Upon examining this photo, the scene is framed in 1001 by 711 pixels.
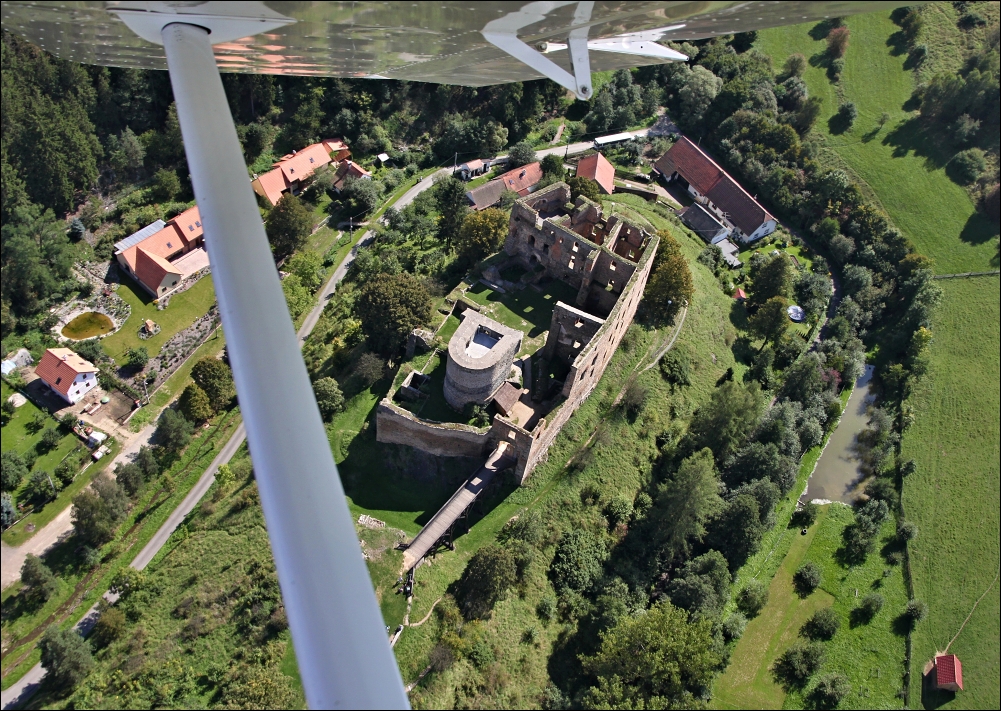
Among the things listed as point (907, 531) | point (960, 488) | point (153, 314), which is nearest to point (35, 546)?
point (153, 314)

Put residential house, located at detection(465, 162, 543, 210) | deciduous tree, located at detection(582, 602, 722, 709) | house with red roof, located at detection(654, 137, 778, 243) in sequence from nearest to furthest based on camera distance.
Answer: deciduous tree, located at detection(582, 602, 722, 709)
residential house, located at detection(465, 162, 543, 210)
house with red roof, located at detection(654, 137, 778, 243)

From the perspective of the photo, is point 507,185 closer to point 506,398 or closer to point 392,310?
point 392,310

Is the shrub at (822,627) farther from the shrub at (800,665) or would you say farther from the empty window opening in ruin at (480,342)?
the empty window opening in ruin at (480,342)

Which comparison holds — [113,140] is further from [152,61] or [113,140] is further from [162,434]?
[152,61]

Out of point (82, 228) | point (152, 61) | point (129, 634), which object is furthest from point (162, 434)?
point (152, 61)

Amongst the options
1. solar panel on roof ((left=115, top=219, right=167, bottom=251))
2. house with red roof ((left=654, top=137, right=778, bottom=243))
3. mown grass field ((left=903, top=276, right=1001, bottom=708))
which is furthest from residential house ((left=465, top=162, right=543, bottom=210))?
Answer: mown grass field ((left=903, top=276, right=1001, bottom=708))

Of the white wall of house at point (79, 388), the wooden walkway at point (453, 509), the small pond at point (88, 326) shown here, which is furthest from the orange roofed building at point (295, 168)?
the wooden walkway at point (453, 509)

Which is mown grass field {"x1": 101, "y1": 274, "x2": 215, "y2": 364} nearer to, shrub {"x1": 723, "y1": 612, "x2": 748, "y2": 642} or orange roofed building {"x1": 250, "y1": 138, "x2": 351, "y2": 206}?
orange roofed building {"x1": 250, "y1": 138, "x2": 351, "y2": 206}
